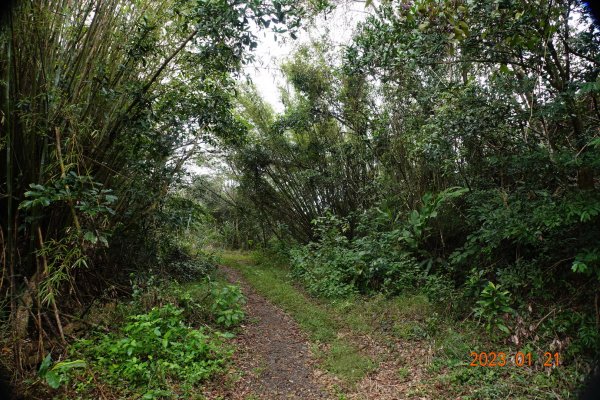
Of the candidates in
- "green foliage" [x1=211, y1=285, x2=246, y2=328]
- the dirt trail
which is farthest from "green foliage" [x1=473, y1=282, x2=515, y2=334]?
"green foliage" [x1=211, y1=285, x2=246, y2=328]

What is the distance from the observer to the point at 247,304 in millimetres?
6105

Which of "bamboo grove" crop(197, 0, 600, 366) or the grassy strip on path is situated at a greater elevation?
"bamboo grove" crop(197, 0, 600, 366)

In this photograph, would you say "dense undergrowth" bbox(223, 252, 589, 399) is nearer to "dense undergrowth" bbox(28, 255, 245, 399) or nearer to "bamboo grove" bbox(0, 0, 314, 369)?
"dense undergrowth" bbox(28, 255, 245, 399)

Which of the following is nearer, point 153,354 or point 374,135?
point 153,354

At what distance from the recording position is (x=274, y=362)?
3889 millimetres

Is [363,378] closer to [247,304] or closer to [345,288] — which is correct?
[345,288]

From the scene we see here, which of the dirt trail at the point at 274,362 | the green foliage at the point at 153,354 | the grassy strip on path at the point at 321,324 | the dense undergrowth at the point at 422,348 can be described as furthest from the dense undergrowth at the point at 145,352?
the dense undergrowth at the point at 422,348

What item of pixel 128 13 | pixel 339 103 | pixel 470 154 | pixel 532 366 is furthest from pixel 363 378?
pixel 339 103

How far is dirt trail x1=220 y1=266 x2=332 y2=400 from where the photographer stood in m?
3.27

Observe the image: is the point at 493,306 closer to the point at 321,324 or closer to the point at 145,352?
the point at 321,324

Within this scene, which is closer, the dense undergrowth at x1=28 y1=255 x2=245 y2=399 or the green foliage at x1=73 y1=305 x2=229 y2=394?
the dense undergrowth at x1=28 y1=255 x2=245 y2=399

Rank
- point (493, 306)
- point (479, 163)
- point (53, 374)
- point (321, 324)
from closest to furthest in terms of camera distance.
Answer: point (53, 374) → point (493, 306) → point (321, 324) → point (479, 163)

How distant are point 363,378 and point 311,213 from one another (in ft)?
23.6

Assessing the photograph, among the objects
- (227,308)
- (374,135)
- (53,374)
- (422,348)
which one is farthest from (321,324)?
(374,135)
